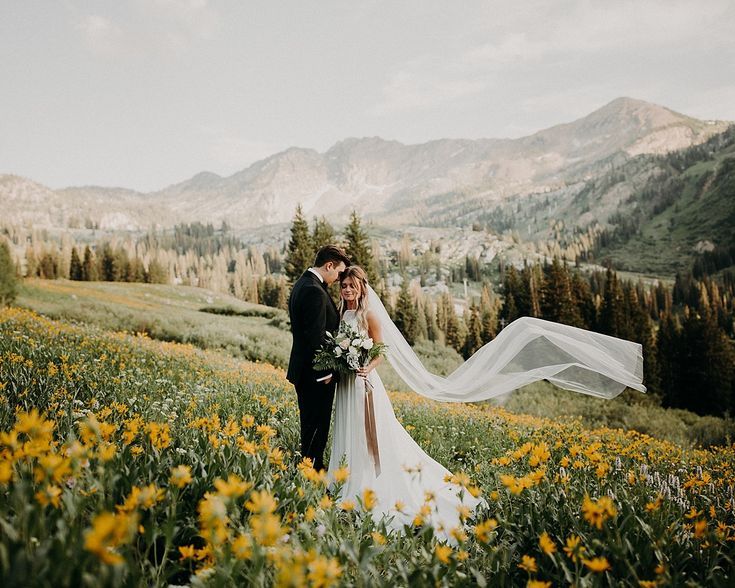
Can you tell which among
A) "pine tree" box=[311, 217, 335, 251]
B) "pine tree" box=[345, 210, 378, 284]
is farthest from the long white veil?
"pine tree" box=[311, 217, 335, 251]

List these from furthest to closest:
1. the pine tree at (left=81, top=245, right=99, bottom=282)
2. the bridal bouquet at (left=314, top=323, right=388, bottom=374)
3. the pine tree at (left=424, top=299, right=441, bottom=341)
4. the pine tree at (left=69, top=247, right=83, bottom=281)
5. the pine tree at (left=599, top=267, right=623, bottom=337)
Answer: the pine tree at (left=424, top=299, right=441, bottom=341) → the pine tree at (left=69, top=247, right=83, bottom=281) → the pine tree at (left=81, top=245, right=99, bottom=282) → the pine tree at (left=599, top=267, right=623, bottom=337) → the bridal bouquet at (left=314, top=323, right=388, bottom=374)

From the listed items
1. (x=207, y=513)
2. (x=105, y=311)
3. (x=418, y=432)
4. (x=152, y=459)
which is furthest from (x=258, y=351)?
(x=207, y=513)

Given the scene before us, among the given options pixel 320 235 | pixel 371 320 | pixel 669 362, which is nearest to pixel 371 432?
pixel 371 320

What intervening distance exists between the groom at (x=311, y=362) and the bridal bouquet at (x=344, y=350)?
0.16 metres

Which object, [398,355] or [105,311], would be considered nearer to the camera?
[398,355]

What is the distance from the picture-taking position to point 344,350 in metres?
5.62

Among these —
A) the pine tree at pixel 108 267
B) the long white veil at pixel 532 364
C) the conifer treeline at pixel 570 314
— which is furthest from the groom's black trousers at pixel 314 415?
the pine tree at pixel 108 267

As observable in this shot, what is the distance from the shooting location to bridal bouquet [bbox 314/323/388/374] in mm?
5512

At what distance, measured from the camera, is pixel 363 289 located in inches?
249

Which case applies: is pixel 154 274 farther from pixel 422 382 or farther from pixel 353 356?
pixel 353 356

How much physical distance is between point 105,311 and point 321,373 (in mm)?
29833

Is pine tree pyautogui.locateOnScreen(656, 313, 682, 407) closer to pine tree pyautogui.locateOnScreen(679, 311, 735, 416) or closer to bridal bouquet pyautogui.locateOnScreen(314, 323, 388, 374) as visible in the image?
pine tree pyautogui.locateOnScreen(679, 311, 735, 416)

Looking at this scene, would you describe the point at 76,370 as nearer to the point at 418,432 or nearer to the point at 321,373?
the point at 321,373

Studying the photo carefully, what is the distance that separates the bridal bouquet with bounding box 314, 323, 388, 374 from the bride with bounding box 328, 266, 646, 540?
0.69 feet
